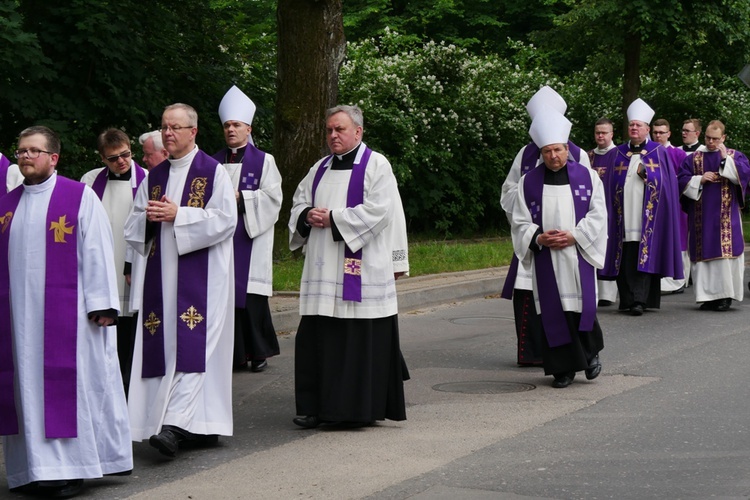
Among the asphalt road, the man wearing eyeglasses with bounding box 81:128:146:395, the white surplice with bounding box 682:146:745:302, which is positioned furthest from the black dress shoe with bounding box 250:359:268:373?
the white surplice with bounding box 682:146:745:302

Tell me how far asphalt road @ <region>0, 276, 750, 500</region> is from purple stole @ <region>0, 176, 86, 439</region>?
43cm

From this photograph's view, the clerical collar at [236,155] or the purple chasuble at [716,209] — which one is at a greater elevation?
the clerical collar at [236,155]

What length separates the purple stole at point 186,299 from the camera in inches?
299

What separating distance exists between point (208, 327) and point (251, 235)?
9.77ft

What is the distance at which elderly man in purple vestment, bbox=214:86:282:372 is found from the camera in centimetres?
1063

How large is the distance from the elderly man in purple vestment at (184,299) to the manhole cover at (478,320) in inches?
235

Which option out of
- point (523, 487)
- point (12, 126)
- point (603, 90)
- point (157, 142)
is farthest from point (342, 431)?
point (603, 90)

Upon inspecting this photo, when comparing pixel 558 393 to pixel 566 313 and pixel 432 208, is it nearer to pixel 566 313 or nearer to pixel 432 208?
pixel 566 313

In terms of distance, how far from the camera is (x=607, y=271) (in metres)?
14.7

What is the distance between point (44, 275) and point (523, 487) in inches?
105

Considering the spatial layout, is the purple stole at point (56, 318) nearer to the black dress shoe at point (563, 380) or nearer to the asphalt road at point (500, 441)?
the asphalt road at point (500, 441)

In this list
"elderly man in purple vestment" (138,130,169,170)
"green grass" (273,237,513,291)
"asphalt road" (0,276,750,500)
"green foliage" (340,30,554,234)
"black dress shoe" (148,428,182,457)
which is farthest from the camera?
"green foliage" (340,30,554,234)

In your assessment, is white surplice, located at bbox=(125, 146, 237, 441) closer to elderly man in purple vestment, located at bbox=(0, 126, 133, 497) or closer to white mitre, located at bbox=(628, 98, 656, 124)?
elderly man in purple vestment, located at bbox=(0, 126, 133, 497)

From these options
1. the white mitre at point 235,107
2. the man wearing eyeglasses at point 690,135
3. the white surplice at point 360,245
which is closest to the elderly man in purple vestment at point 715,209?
the man wearing eyeglasses at point 690,135
